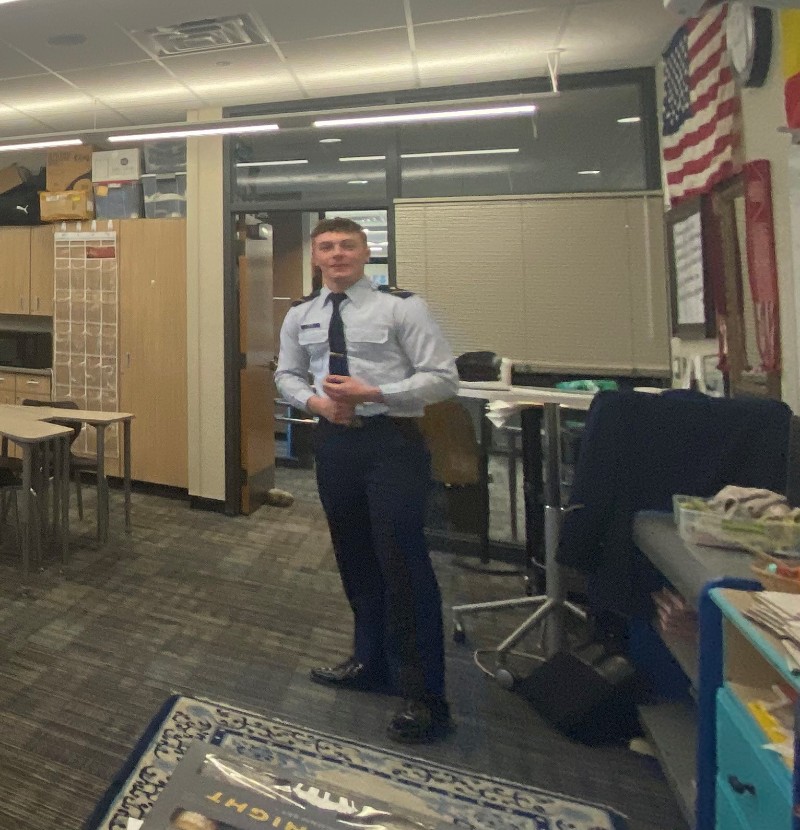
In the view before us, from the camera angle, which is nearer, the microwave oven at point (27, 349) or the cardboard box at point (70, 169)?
the cardboard box at point (70, 169)

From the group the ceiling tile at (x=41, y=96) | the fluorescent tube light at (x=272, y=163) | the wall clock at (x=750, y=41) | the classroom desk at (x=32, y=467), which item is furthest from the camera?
the fluorescent tube light at (x=272, y=163)

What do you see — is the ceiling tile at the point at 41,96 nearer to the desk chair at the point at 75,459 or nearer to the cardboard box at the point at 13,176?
the cardboard box at the point at 13,176

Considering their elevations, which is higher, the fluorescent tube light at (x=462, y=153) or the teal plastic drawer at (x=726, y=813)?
the fluorescent tube light at (x=462, y=153)

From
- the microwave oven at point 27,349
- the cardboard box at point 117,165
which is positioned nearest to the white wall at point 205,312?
the cardboard box at point 117,165

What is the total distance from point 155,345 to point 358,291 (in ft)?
10.8

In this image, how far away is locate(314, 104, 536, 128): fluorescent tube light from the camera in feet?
11.6

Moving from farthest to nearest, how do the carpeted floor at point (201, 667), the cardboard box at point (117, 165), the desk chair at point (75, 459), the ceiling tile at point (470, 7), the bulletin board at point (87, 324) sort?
the bulletin board at point (87, 324) < the cardboard box at point (117, 165) < the desk chair at point (75, 459) < the ceiling tile at point (470, 7) < the carpeted floor at point (201, 667)

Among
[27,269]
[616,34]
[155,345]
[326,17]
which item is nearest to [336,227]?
[326,17]

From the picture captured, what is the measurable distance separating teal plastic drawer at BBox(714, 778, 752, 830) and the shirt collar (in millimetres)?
1628

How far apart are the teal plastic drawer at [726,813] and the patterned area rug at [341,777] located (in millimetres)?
387

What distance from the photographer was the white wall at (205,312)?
14.6 feet

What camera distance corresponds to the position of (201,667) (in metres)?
2.37

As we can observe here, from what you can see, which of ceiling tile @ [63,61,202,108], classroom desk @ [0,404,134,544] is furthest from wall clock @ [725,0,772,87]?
classroom desk @ [0,404,134,544]

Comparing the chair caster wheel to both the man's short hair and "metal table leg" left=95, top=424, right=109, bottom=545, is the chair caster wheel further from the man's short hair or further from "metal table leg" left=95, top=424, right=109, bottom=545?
"metal table leg" left=95, top=424, right=109, bottom=545
